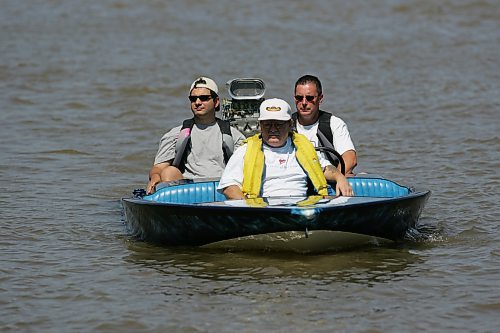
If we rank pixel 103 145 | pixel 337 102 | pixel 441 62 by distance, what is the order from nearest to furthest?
1. pixel 103 145
2. pixel 337 102
3. pixel 441 62

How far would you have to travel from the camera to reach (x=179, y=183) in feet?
28.7

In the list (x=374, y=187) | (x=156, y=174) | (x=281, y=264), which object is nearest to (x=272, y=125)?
(x=281, y=264)

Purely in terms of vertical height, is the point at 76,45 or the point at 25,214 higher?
the point at 76,45

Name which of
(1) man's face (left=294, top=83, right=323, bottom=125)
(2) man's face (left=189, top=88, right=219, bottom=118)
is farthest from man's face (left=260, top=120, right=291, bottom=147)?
(2) man's face (left=189, top=88, right=219, bottom=118)

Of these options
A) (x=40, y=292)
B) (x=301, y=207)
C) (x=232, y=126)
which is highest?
(x=232, y=126)

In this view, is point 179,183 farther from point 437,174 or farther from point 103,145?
point 103,145

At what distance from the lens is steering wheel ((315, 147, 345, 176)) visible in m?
8.37

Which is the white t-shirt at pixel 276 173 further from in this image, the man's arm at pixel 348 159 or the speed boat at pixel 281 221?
the man's arm at pixel 348 159

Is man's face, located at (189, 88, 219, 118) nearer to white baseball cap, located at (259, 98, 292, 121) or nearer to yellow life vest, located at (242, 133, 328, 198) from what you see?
yellow life vest, located at (242, 133, 328, 198)

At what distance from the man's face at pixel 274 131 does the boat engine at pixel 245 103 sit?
4.85ft

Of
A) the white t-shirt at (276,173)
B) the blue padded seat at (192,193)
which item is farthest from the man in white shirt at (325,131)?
the white t-shirt at (276,173)

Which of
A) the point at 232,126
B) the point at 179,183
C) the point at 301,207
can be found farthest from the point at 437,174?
the point at 301,207

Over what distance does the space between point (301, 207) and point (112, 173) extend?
5020mm

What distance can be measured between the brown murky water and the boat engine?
1397mm
